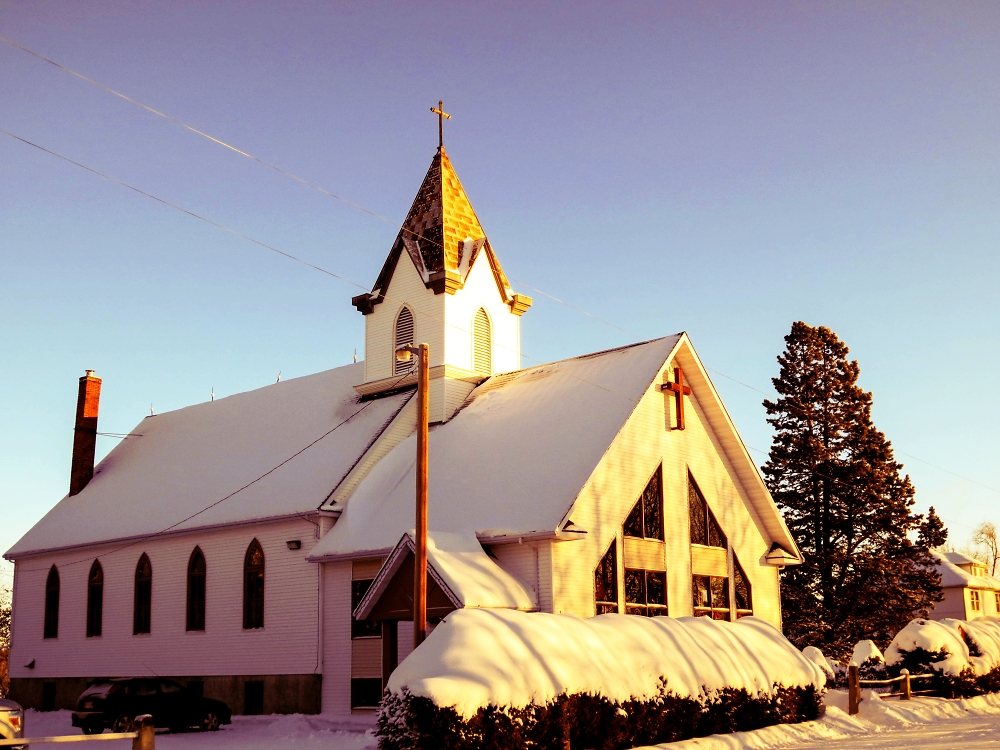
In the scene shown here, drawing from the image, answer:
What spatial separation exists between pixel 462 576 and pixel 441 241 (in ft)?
49.4

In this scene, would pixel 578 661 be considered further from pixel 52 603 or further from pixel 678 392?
pixel 52 603

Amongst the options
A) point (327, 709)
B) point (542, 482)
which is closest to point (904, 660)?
point (542, 482)

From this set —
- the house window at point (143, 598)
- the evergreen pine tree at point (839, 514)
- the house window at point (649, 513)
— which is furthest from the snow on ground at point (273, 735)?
the evergreen pine tree at point (839, 514)

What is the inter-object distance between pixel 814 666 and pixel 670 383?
29.1 feet

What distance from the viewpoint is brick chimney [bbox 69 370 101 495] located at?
41.8 metres

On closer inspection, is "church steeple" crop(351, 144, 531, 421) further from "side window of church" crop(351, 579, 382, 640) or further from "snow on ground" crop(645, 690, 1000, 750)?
"snow on ground" crop(645, 690, 1000, 750)

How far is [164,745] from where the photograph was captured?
72.2 feet

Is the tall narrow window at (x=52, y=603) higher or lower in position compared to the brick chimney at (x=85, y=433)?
lower

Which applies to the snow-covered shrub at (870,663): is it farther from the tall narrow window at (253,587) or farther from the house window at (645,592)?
the tall narrow window at (253,587)

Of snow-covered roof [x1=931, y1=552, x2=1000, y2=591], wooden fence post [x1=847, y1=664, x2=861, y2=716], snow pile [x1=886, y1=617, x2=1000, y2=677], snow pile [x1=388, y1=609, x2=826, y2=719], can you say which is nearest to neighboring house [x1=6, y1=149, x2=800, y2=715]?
snow pile [x1=886, y1=617, x2=1000, y2=677]

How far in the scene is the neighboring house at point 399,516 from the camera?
25.6 metres

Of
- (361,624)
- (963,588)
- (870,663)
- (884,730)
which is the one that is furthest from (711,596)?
(963,588)

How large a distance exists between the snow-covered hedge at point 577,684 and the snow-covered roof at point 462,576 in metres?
3.62

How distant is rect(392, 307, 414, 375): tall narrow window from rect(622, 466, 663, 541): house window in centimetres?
959
